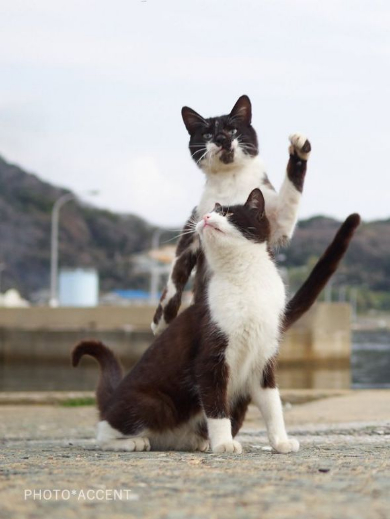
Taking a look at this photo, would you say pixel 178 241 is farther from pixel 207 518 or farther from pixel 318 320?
pixel 318 320

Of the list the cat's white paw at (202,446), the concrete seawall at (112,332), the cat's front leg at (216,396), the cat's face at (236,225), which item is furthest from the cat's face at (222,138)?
the concrete seawall at (112,332)

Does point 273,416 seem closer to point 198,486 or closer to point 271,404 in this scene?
point 271,404

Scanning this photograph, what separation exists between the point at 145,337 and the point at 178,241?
2795 centimetres

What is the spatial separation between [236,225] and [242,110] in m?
0.96

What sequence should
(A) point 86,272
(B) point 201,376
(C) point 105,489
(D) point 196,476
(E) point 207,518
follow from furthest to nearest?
(A) point 86,272
(B) point 201,376
(D) point 196,476
(C) point 105,489
(E) point 207,518

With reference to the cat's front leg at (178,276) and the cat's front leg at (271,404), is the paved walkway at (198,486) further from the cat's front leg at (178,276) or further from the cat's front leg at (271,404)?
the cat's front leg at (178,276)

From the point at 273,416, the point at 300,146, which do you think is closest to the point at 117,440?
the point at 273,416

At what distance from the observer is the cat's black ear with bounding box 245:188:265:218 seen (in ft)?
14.5

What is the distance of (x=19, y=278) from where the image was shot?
3209 inches

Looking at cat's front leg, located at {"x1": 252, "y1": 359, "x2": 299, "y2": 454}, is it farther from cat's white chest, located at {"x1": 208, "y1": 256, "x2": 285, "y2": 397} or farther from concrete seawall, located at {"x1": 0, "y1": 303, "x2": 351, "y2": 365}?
concrete seawall, located at {"x1": 0, "y1": 303, "x2": 351, "y2": 365}

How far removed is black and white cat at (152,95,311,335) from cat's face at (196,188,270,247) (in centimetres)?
33

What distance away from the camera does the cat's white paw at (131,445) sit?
171 inches

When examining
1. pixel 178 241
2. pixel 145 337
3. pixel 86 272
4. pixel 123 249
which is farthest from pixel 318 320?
pixel 123 249

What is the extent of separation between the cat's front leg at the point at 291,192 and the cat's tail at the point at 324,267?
0.25 meters
